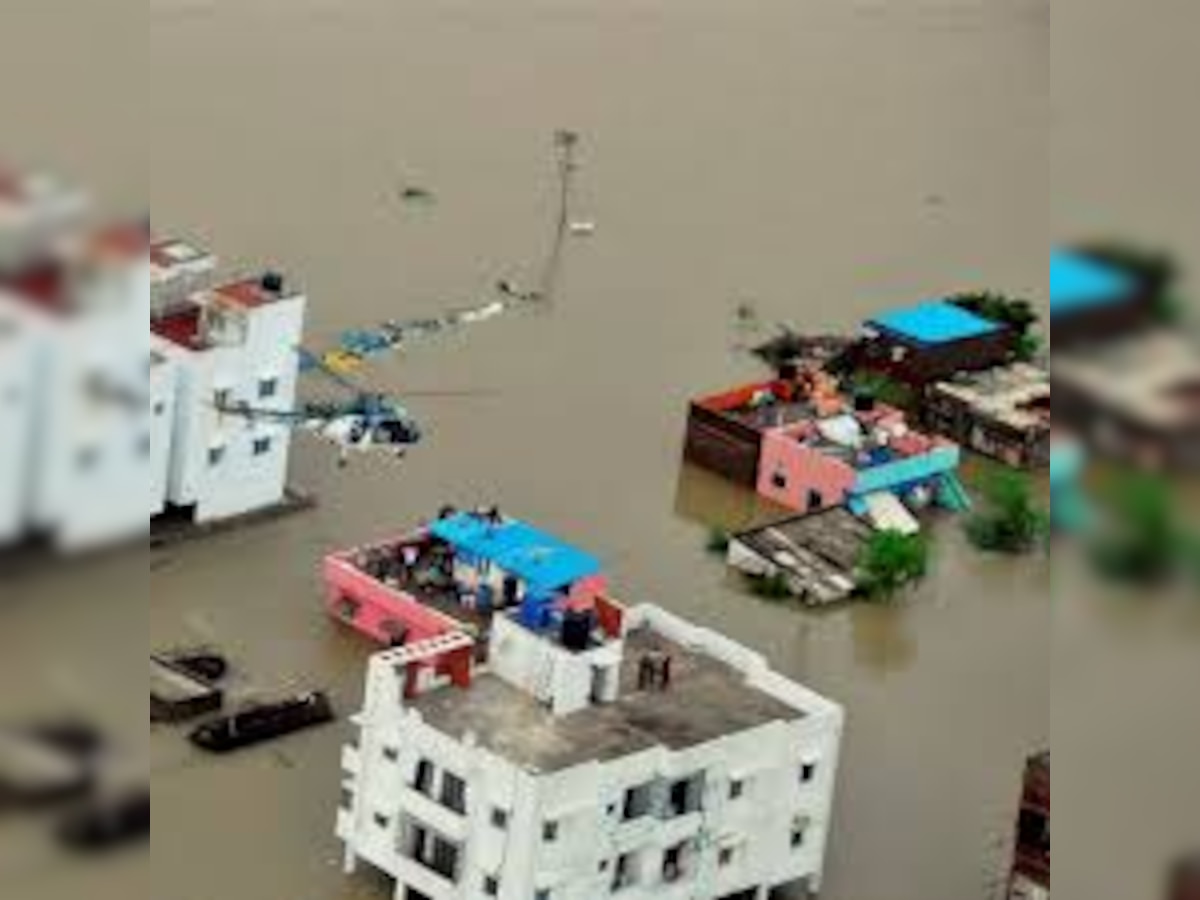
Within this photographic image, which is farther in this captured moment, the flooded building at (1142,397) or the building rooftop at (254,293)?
the building rooftop at (254,293)

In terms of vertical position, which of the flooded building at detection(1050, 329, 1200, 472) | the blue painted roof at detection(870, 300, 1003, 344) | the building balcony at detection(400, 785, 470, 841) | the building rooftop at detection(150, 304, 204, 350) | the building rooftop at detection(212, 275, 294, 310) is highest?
the flooded building at detection(1050, 329, 1200, 472)

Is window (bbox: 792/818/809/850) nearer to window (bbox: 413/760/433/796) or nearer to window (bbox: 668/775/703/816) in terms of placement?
window (bbox: 668/775/703/816)

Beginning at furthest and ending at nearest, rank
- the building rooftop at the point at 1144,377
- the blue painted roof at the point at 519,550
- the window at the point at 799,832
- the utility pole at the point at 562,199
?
1. the utility pole at the point at 562,199
2. the blue painted roof at the point at 519,550
3. the window at the point at 799,832
4. the building rooftop at the point at 1144,377

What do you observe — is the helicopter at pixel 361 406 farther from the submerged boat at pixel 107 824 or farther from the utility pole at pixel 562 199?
the submerged boat at pixel 107 824

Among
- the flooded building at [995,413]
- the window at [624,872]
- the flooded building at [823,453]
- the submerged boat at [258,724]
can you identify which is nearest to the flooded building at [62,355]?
the window at [624,872]

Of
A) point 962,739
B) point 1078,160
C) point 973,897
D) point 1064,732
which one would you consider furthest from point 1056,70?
point 962,739

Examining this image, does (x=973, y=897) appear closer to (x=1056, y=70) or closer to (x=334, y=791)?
(x=334, y=791)

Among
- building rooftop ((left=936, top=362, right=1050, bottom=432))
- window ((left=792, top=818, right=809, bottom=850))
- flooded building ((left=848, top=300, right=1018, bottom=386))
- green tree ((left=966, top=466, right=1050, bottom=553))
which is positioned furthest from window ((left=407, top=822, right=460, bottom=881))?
flooded building ((left=848, top=300, right=1018, bottom=386))

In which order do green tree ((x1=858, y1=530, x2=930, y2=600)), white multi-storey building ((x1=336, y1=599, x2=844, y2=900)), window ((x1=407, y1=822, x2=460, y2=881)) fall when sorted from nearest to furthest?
white multi-storey building ((x1=336, y1=599, x2=844, y2=900)) → window ((x1=407, y1=822, x2=460, y2=881)) → green tree ((x1=858, y1=530, x2=930, y2=600))
